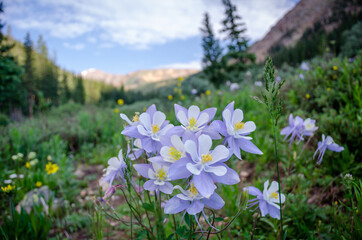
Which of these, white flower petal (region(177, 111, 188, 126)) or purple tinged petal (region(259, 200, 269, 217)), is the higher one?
white flower petal (region(177, 111, 188, 126))

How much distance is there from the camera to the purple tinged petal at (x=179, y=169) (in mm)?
664

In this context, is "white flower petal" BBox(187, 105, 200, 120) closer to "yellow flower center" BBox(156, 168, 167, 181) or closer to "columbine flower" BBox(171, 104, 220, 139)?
"columbine flower" BBox(171, 104, 220, 139)

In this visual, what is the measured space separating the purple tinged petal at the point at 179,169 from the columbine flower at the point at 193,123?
0.35 feet

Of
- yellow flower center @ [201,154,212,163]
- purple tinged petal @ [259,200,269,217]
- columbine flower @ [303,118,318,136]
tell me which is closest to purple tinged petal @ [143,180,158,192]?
yellow flower center @ [201,154,212,163]

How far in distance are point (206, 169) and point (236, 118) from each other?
0.85ft

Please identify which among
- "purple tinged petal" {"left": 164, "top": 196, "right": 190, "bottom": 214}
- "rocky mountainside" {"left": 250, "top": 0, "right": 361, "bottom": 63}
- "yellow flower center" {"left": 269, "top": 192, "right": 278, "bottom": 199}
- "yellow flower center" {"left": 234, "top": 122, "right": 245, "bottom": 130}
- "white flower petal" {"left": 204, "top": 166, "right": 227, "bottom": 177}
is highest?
"rocky mountainside" {"left": 250, "top": 0, "right": 361, "bottom": 63}

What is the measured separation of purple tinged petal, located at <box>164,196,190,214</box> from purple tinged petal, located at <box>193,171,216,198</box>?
136mm

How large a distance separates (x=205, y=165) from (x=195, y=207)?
5.9 inches

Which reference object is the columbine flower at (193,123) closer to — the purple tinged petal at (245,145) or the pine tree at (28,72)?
the purple tinged petal at (245,145)

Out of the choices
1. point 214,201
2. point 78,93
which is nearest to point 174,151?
point 214,201

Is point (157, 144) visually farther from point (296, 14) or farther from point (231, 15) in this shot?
point (296, 14)

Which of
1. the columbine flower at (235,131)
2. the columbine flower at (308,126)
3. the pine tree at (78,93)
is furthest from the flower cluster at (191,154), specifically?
the pine tree at (78,93)

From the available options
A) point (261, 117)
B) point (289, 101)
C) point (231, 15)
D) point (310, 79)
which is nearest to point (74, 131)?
point (261, 117)

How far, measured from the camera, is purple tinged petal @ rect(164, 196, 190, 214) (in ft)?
2.40
